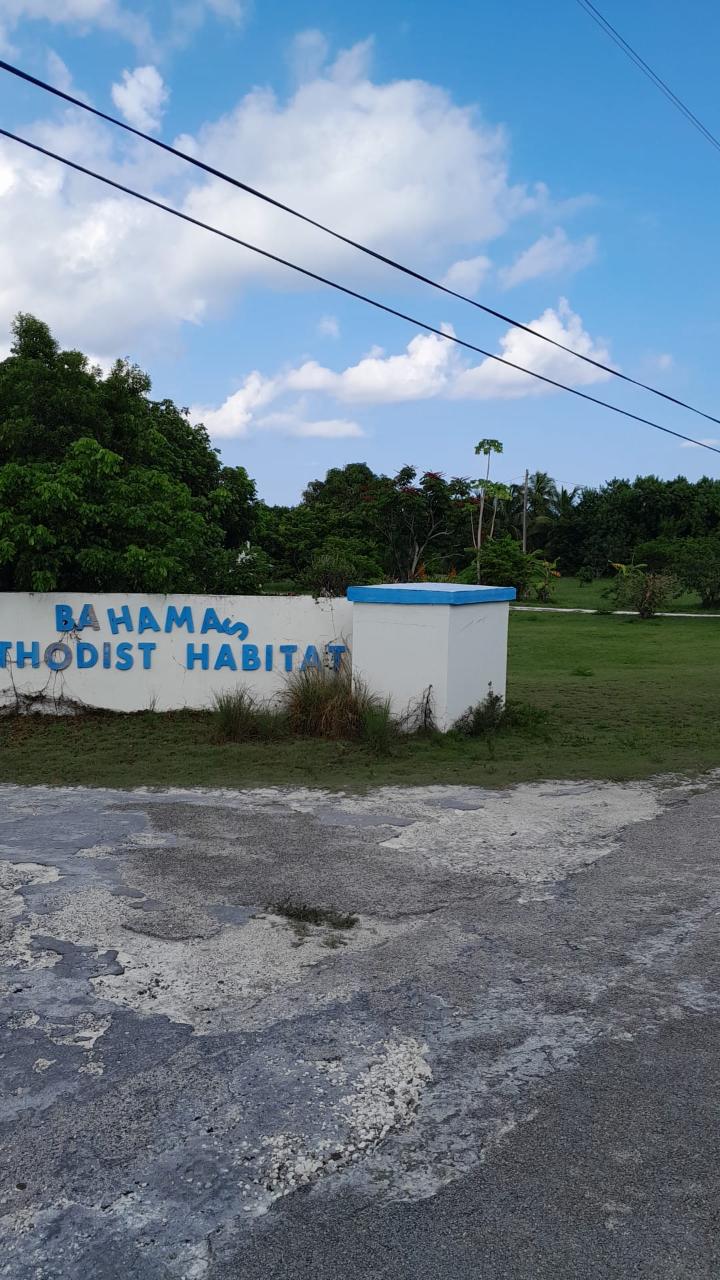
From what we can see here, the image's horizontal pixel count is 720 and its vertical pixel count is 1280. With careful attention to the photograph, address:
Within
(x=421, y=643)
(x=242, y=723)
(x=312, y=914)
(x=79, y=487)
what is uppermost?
(x=79, y=487)

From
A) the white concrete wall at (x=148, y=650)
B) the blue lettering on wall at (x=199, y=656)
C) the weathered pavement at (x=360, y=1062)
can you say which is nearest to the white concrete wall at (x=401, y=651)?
the white concrete wall at (x=148, y=650)

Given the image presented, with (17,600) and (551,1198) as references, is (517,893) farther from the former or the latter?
(17,600)

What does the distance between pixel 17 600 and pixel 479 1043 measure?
10.1 meters

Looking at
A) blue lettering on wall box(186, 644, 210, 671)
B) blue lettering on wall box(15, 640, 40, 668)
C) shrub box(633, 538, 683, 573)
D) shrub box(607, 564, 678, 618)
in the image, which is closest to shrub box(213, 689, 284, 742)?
blue lettering on wall box(186, 644, 210, 671)

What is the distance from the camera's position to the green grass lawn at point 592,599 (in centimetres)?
3859

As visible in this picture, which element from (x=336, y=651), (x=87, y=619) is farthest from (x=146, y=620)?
(x=336, y=651)

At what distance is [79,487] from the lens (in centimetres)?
1302

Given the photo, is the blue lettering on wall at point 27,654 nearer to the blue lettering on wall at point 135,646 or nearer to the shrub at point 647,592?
the blue lettering on wall at point 135,646

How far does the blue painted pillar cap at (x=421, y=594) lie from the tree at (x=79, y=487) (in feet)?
9.89

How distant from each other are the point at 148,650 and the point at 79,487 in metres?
2.25

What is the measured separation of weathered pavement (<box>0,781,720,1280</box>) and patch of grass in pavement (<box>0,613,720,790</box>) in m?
2.55

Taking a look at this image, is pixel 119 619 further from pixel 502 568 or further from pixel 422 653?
pixel 502 568

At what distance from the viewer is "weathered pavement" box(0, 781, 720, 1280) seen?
10.0ft

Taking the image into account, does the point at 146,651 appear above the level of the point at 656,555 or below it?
below
